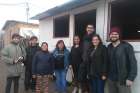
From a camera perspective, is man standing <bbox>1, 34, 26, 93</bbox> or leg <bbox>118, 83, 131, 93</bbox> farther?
man standing <bbox>1, 34, 26, 93</bbox>

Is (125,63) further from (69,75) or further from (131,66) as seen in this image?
(69,75)

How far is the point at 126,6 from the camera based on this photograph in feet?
25.8

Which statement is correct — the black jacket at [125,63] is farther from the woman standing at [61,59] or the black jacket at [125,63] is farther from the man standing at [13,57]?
the man standing at [13,57]

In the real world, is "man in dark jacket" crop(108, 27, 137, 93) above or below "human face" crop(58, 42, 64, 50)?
below

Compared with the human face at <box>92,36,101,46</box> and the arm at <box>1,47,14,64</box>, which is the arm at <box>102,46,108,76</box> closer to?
the human face at <box>92,36,101,46</box>

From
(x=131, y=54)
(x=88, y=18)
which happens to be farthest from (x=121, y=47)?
(x=88, y=18)

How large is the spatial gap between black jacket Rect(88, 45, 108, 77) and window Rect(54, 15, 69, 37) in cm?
437

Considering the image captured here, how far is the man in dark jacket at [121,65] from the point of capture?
257 inches

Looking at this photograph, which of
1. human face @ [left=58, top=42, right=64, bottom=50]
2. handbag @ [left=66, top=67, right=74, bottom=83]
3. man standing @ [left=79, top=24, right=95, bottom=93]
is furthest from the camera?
handbag @ [left=66, top=67, right=74, bottom=83]

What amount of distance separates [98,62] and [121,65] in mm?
797

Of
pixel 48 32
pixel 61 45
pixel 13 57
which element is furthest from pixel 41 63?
pixel 48 32

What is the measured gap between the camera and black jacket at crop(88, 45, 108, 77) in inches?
284

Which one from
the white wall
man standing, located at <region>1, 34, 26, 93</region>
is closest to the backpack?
man standing, located at <region>1, 34, 26, 93</region>

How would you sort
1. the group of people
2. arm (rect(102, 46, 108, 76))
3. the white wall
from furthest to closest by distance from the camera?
the white wall
arm (rect(102, 46, 108, 76))
the group of people
